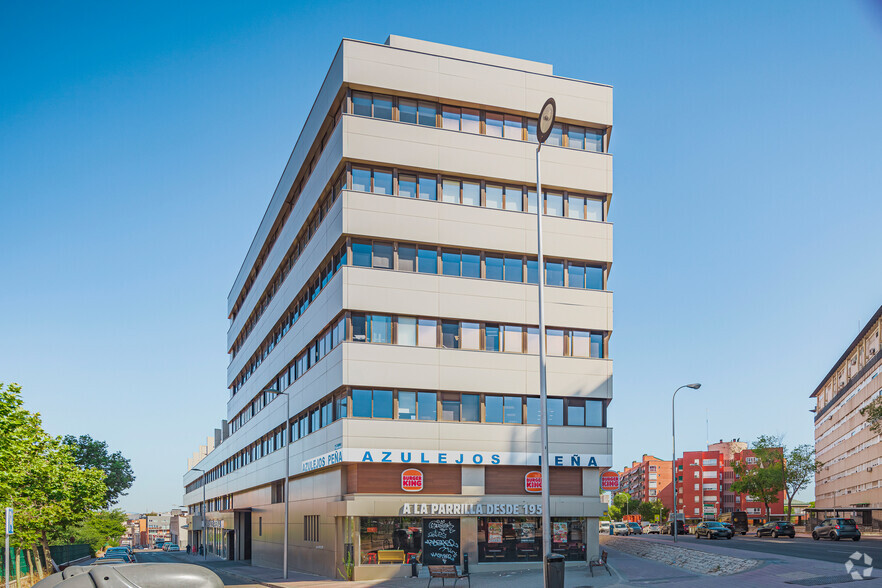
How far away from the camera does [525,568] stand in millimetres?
35344

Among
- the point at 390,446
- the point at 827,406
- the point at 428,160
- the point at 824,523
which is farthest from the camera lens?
the point at 827,406

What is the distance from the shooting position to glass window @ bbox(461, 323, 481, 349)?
3634cm

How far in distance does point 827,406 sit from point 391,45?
115776mm

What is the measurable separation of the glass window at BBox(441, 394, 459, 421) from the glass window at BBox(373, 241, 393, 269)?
21.6 ft

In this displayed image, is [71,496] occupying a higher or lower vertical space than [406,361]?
lower

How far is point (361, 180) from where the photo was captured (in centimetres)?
3625

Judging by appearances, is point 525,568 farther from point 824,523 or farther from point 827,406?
point 827,406

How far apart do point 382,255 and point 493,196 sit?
6.28m

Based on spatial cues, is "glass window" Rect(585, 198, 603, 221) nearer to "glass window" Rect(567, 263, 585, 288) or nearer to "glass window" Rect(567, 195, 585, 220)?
"glass window" Rect(567, 195, 585, 220)

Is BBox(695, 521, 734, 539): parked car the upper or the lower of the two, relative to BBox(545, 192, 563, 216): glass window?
lower

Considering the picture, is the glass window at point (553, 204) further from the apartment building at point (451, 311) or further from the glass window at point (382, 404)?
the glass window at point (382, 404)

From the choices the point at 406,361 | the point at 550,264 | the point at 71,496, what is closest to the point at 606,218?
the point at 550,264

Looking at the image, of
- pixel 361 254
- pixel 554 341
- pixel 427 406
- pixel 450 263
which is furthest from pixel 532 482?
pixel 361 254

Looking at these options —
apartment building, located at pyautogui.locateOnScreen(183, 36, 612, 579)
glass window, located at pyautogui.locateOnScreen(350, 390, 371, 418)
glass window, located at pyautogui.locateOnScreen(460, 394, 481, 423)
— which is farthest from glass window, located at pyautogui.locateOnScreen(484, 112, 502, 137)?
glass window, located at pyautogui.locateOnScreen(350, 390, 371, 418)
